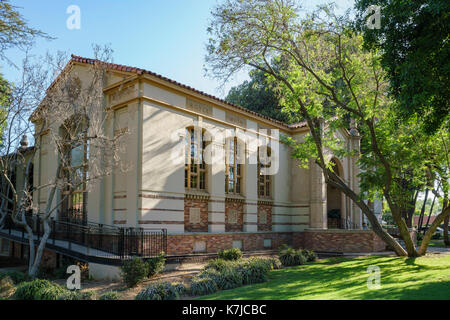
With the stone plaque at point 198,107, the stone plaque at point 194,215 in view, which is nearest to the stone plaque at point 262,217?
the stone plaque at point 194,215

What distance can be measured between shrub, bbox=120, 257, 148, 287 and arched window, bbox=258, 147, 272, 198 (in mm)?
11856

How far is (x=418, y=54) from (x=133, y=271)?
34.2 feet

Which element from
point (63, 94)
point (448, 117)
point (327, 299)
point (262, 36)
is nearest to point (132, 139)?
point (63, 94)

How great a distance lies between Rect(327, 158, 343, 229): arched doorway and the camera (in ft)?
94.1

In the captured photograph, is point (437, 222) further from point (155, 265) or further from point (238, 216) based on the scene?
point (155, 265)

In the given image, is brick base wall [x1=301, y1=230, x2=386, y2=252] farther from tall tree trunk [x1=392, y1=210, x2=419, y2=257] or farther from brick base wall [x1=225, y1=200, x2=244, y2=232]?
brick base wall [x1=225, y1=200, x2=244, y2=232]

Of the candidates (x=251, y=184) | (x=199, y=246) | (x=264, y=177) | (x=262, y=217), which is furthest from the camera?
(x=264, y=177)

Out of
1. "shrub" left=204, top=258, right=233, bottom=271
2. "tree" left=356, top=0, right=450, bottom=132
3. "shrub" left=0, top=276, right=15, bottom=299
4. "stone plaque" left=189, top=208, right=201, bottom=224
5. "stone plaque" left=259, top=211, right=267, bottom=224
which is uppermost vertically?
"tree" left=356, top=0, right=450, bottom=132

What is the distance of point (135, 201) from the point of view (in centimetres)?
1566

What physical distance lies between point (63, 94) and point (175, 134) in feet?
16.5

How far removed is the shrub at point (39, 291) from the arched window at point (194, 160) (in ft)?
26.2

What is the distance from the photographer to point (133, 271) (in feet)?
40.9

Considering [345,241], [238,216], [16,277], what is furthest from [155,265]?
[345,241]

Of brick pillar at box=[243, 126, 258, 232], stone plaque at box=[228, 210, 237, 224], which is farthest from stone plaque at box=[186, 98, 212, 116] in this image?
stone plaque at box=[228, 210, 237, 224]
